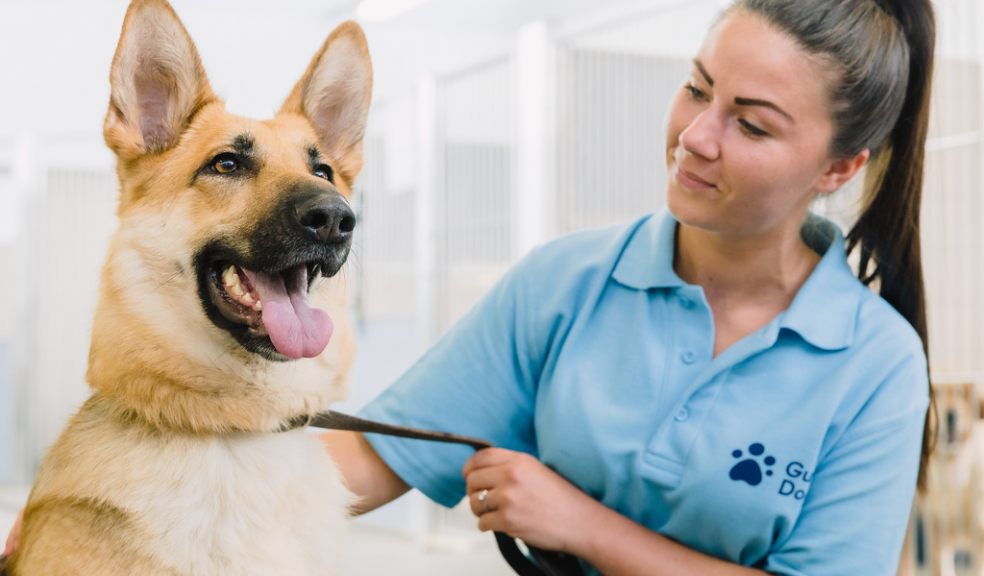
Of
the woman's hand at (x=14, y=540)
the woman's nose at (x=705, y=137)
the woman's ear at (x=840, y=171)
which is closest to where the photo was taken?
the woman's hand at (x=14, y=540)

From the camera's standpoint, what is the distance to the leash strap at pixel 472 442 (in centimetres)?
113

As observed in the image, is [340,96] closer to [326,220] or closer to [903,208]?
[326,220]

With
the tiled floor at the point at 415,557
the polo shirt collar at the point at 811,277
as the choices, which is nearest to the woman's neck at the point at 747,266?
the polo shirt collar at the point at 811,277

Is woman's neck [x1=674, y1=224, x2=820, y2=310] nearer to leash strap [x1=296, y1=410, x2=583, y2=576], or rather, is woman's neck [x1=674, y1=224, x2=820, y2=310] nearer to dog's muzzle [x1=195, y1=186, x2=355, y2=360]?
leash strap [x1=296, y1=410, x2=583, y2=576]

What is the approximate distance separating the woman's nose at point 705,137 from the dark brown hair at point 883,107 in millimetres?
137

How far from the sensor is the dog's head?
1005 mm

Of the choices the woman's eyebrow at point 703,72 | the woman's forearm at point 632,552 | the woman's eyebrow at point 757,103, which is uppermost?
the woman's eyebrow at point 703,72

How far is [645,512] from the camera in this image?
50.7 inches

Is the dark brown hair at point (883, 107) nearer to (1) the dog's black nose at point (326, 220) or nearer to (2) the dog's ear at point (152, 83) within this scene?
(1) the dog's black nose at point (326, 220)

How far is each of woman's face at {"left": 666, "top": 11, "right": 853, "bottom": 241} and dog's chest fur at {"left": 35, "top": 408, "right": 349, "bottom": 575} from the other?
0.58m

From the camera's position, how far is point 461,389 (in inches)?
53.0

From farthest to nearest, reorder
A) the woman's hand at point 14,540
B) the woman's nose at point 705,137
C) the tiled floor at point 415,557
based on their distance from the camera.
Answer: the tiled floor at point 415,557, the woman's nose at point 705,137, the woman's hand at point 14,540

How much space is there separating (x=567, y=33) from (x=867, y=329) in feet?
8.49

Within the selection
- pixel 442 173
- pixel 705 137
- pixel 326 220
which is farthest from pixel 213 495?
pixel 442 173
